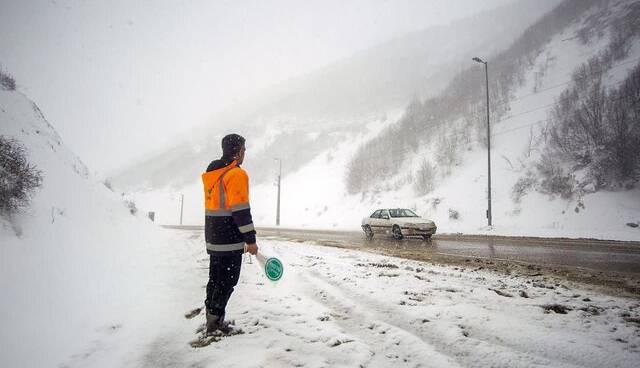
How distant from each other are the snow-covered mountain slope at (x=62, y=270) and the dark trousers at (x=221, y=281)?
0.89 meters

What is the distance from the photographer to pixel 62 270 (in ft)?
14.9

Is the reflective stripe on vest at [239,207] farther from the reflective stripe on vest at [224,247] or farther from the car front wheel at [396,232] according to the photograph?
the car front wheel at [396,232]

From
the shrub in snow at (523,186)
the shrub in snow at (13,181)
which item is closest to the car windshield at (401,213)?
the shrub in snow at (523,186)

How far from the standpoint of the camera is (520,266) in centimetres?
654

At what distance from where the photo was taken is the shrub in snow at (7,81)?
9.90m

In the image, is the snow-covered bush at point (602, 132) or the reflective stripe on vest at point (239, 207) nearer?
the reflective stripe on vest at point (239, 207)

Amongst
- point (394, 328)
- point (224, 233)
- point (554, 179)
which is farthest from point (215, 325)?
point (554, 179)

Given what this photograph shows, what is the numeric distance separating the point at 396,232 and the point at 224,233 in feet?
36.4

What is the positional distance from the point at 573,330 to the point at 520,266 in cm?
420

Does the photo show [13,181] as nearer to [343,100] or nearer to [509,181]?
[509,181]

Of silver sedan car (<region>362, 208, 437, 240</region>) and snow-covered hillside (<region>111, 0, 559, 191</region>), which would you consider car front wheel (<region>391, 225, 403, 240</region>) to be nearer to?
silver sedan car (<region>362, 208, 437, 240</region>)

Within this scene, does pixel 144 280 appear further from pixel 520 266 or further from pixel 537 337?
pixel 520 266

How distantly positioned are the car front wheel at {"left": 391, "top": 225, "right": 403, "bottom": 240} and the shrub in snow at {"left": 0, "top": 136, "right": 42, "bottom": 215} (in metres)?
11.6

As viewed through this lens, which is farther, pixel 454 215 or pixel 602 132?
pixel 454 215
